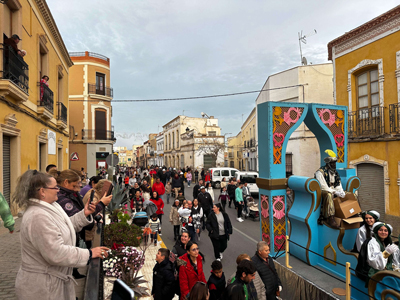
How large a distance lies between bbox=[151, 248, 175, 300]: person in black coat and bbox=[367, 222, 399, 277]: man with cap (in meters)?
2.95

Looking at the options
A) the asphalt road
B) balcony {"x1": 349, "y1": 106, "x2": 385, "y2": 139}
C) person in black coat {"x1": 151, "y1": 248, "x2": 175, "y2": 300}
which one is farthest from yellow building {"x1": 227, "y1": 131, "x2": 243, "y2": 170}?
person in black coat {"x1": 151, "y1": 248, "x2": 175, "y2": 300}

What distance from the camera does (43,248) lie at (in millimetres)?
2117

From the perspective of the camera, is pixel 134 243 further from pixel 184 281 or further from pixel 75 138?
pixel 75 138

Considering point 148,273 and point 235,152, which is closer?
point 148,273

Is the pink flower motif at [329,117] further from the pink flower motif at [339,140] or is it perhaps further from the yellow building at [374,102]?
the yellow building at [374,102]

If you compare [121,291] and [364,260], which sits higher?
[121,291]

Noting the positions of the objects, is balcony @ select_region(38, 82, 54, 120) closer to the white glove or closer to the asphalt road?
the asphalt road

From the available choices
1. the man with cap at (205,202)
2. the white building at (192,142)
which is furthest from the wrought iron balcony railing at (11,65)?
the white building at (192,142)

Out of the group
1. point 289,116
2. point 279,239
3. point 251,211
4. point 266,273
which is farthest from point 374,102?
point 266,273

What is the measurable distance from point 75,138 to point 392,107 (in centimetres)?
2403

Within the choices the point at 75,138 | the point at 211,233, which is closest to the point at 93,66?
the point at 75,138

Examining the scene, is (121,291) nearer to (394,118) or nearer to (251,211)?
(251,211)

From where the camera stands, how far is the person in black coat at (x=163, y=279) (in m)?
3.93

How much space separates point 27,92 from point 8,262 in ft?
22.8
